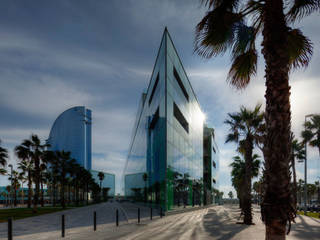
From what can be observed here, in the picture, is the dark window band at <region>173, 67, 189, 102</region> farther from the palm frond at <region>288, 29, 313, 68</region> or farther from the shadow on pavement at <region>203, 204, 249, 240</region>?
the palm frond at <region>288, 29, 313, 68</region>

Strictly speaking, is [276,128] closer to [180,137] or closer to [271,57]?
[271,57]

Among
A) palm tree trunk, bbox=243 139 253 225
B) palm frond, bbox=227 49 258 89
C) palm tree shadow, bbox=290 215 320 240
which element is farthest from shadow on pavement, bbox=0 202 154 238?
palm frond, bbox=227 49 258 89

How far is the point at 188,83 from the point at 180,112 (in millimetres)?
8075

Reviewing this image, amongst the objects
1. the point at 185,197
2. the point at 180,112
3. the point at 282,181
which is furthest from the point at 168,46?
the point at 282,181

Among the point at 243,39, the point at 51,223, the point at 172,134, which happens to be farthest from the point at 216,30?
the point at 172,134

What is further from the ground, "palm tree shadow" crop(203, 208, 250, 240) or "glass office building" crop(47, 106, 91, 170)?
"glass office building" crop(47, 106, 91, 170)

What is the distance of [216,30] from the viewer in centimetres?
563

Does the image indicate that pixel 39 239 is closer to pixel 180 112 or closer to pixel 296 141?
pixel 180 112

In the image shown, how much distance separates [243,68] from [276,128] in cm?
239

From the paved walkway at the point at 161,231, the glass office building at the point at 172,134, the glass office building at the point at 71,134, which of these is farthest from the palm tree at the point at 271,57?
the glass office building at the point at 71,134

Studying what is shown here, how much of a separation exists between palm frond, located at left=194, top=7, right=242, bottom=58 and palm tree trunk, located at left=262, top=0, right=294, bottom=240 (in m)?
0.84

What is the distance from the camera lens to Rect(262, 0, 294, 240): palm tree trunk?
4188 millimetres

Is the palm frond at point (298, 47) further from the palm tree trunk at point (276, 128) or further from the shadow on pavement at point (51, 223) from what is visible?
the shadow on pavement at point (51, 223)

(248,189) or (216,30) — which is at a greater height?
(216,30)
